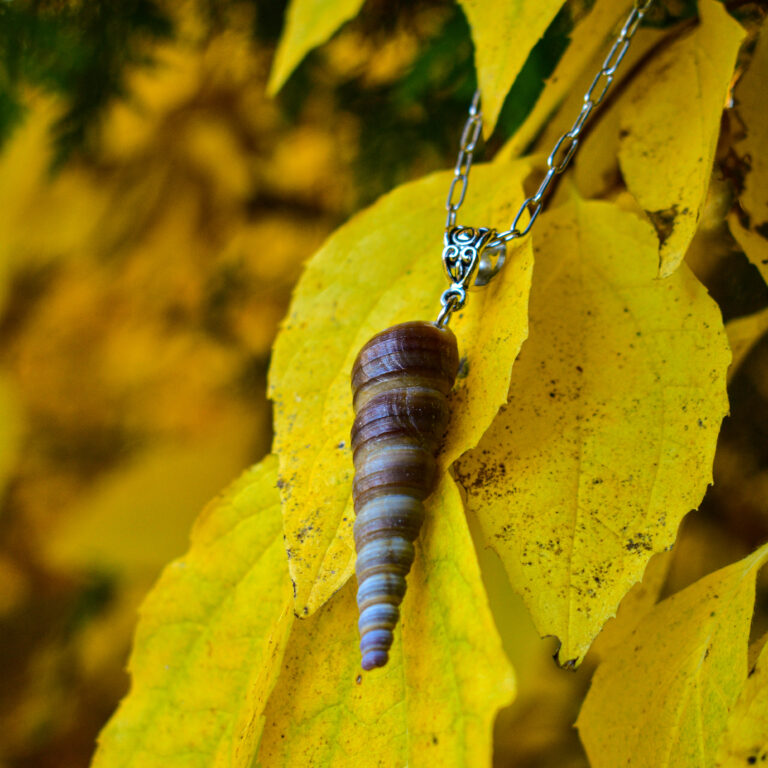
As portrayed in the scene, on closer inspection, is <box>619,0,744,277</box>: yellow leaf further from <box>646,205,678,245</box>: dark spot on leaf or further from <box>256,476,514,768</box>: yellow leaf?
<box>256,476,514,768</box>: yellow leaf

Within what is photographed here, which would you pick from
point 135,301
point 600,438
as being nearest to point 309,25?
point 600,438

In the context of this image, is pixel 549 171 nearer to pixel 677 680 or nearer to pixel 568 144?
pixel 568 144

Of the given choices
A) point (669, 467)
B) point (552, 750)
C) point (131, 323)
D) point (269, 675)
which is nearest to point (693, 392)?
point (669, 467)

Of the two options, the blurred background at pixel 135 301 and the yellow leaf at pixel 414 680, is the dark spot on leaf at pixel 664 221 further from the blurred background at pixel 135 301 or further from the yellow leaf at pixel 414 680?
the blurred background at pixel 135 301

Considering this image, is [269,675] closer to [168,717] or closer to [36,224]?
[168,717]

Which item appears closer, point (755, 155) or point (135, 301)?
point (755, 155)

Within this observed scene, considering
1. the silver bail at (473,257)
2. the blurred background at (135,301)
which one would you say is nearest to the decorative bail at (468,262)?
the silver bail at (473,257)
